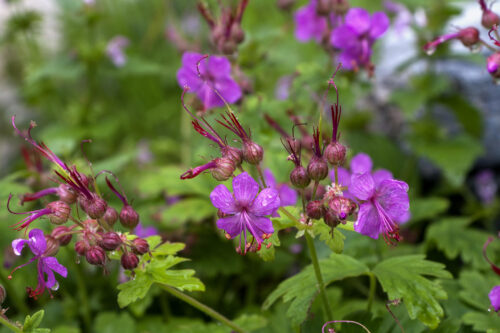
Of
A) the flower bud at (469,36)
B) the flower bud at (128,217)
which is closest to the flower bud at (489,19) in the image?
the flower bud at (469,36)

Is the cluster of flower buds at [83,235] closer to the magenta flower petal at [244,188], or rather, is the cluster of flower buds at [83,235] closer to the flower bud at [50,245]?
the flower bud at [50,245]

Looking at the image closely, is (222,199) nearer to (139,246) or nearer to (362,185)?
(139,246)

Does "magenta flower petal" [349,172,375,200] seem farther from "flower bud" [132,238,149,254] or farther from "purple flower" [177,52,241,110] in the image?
"purple flower" [177,52,241,110]

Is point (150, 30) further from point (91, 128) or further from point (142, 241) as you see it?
point (142, 241)


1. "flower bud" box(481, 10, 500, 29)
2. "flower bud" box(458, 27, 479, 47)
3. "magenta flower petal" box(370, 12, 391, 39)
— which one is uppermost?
"flower bud" box(481, 10, 500, 29)

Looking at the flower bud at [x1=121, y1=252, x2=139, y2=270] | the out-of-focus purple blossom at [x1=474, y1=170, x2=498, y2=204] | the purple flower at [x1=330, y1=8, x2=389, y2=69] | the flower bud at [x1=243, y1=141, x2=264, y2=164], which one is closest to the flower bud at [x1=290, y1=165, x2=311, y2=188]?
the flower bud at [x1=243, y1=141, x2=264, y2=164]

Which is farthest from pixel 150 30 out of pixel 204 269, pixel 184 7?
pixel 204 269
